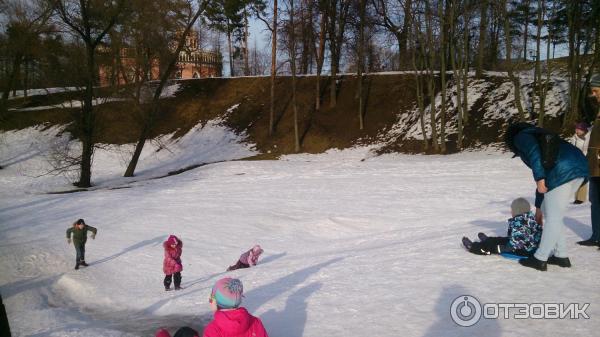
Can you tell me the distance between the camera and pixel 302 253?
11.1m

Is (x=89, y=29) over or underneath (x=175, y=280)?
over

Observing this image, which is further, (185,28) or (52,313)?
(185,28)

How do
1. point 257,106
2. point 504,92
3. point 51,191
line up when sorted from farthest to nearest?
point 257,106
point 504,92
point 51,191

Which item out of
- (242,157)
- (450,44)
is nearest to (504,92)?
(450,44)

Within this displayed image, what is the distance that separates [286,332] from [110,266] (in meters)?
7.32

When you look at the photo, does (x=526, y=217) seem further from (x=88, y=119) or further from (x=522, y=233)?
(x=88, y=119)

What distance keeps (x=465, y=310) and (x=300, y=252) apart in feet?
21.5

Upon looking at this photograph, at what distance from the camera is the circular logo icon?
4.89 m

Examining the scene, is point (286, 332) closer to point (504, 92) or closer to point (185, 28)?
point (185, 28)

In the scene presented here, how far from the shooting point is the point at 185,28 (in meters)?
27.9

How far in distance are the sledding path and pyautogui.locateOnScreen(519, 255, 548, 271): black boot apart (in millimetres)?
140

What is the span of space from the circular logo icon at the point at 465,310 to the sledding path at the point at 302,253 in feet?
0.36

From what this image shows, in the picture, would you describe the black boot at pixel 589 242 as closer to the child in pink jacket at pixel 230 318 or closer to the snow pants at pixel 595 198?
the snow pants at pixel 595 198

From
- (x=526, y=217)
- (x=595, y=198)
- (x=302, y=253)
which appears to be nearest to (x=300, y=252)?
(x=302, y=253)
